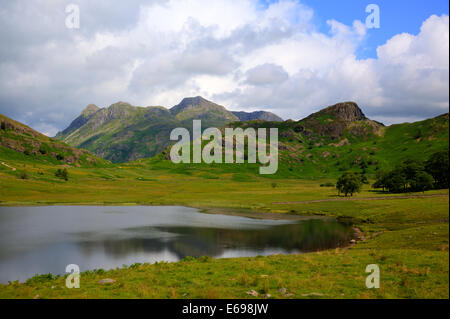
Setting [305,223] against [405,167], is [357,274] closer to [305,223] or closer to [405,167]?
[305,223]

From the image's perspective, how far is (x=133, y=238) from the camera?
2277 inches

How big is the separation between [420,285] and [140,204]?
109m

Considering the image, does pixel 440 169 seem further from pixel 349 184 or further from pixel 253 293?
pixel 253 293

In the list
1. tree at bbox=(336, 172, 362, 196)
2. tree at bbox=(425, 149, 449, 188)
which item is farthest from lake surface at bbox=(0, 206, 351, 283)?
tree at bbox=(336, 172, 362, 196)

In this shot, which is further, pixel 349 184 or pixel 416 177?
pixel 349 184

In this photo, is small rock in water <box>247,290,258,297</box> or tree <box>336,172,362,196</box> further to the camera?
tree <box>336,172,362,196</box>

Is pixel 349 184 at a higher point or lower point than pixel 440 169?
lower

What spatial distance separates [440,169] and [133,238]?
101 meters

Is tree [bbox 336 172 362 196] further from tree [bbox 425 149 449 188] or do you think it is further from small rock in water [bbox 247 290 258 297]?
small rock in water [bbox 247 290 258 297]

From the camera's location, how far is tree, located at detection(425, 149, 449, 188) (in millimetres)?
95375

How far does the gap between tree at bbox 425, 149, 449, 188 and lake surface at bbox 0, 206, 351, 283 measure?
161 feet

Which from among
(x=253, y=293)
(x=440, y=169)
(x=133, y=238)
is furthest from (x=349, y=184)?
(x=253, y=293)
